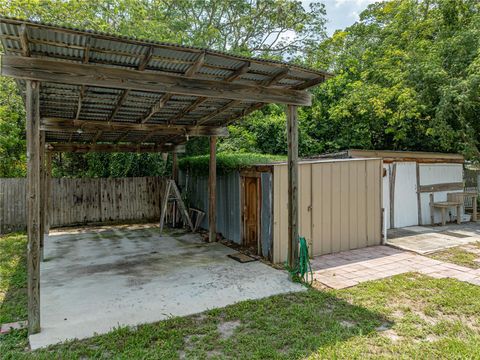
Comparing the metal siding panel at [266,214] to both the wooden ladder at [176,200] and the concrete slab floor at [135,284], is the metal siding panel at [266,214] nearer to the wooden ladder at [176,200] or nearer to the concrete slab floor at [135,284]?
the concrete slab floor at [135,284]

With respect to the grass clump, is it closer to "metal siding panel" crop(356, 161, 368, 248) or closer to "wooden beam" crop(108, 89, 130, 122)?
"wooden beam" crop(108, 89, 130, 122)

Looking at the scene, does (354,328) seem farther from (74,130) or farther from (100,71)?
(74,130)

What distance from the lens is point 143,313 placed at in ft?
11.8

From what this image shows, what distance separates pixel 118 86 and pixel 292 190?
2566mm

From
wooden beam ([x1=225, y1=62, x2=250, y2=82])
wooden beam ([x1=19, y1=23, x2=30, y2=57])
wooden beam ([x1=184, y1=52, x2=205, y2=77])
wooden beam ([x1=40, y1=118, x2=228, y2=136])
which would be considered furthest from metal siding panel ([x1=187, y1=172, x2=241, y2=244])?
wooden beam ([x1=19, y1=23, x2=30, y2=57])

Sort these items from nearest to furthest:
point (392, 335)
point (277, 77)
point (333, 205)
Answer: point (392, 335)
point (277, 77)
point (333, 205)

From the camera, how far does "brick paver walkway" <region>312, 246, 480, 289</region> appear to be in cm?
462

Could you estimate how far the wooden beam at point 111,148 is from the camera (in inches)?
340

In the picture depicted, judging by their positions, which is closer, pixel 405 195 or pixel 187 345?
pixel 187 345

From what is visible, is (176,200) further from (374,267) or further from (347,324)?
(347,324)

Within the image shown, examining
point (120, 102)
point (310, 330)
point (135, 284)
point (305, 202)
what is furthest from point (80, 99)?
point (310, 330)

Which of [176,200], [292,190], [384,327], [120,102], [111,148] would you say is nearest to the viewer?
[384,327]

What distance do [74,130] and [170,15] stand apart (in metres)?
10.3

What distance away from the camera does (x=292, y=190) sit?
466cm
